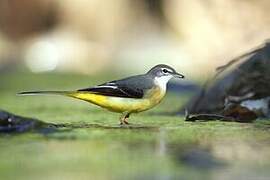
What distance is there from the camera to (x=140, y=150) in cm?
469

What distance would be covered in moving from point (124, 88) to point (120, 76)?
25.9 feet

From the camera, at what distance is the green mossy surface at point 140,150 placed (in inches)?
157

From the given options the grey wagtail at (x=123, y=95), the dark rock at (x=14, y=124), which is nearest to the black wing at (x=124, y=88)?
the grey wagtail at (x=123, y=95)

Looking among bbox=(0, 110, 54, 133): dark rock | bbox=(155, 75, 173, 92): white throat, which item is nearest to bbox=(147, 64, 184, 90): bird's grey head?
bbox=(155, 75, 173, 92): white throat

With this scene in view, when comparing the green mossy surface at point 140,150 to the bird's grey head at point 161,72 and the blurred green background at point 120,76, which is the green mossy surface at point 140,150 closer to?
the blurred green background at point 120,76

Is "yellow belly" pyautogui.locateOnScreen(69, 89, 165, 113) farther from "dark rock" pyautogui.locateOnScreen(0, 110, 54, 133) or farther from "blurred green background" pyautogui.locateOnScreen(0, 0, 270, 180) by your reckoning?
"dark rock" pyautogui.locateOnScreen(0, 110, 54, 133)

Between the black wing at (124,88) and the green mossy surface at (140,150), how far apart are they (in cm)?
23

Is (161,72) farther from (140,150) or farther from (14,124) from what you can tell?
(140,150)

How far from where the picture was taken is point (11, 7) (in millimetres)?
19062

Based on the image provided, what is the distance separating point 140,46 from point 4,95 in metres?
6.72

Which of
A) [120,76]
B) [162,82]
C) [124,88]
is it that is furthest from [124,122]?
[120,76]

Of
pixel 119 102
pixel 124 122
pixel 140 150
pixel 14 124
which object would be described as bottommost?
pixel 140 150

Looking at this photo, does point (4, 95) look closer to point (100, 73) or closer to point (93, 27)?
point (100, 73)

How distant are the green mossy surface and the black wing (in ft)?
0.76
